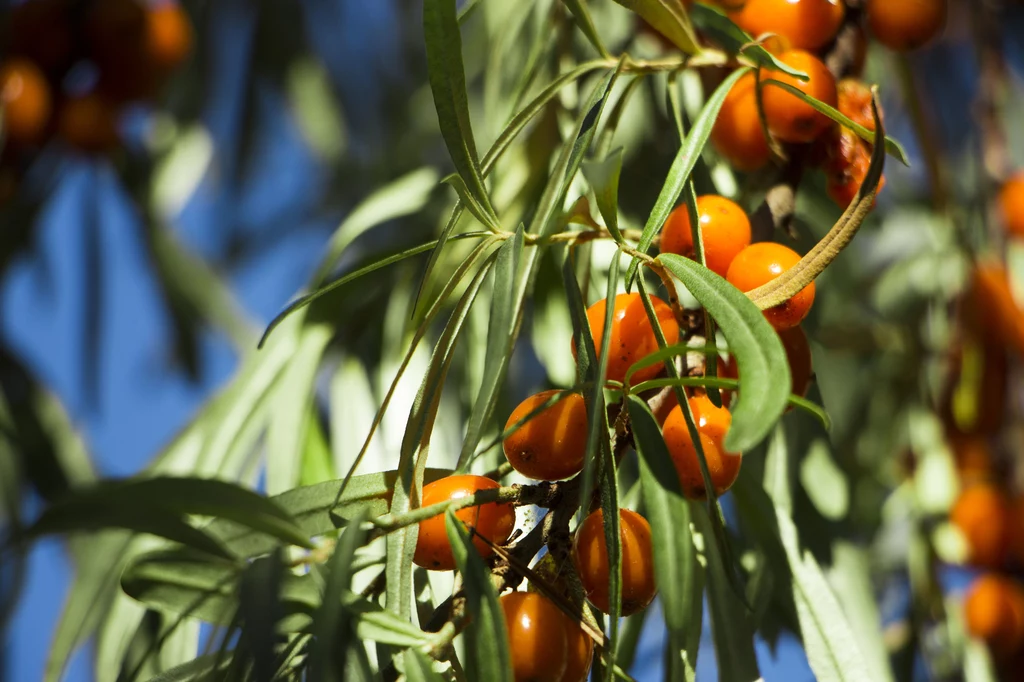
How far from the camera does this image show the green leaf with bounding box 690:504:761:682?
0.60 metres

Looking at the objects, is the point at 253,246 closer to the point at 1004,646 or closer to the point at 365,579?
the point at 365,579

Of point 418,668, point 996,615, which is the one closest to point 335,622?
point 418,668

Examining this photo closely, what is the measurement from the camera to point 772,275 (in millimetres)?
520

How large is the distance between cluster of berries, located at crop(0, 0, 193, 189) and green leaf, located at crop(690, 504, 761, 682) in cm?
105

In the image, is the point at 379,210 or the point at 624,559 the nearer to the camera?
the point at 624,559

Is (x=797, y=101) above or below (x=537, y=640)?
above

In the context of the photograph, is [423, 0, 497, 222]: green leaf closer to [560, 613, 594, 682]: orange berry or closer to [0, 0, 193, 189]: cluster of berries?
[560, 613, 594, 682]: orange berry

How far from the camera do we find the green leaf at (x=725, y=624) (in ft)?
1.97

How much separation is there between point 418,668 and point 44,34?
3.99 ft

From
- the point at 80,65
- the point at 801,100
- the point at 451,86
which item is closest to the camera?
the point at 451,86

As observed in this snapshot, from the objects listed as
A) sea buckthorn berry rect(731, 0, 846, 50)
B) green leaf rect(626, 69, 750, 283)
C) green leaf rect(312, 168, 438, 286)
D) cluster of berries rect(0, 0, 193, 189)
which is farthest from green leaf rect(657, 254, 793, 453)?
cluster of berries rect(0, 0, 193, 189)

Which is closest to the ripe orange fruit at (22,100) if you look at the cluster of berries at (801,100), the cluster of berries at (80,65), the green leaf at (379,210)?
the cluster of berries at (80,65)

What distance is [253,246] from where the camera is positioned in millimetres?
1588

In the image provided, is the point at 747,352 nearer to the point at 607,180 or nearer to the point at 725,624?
the point at 607,180
